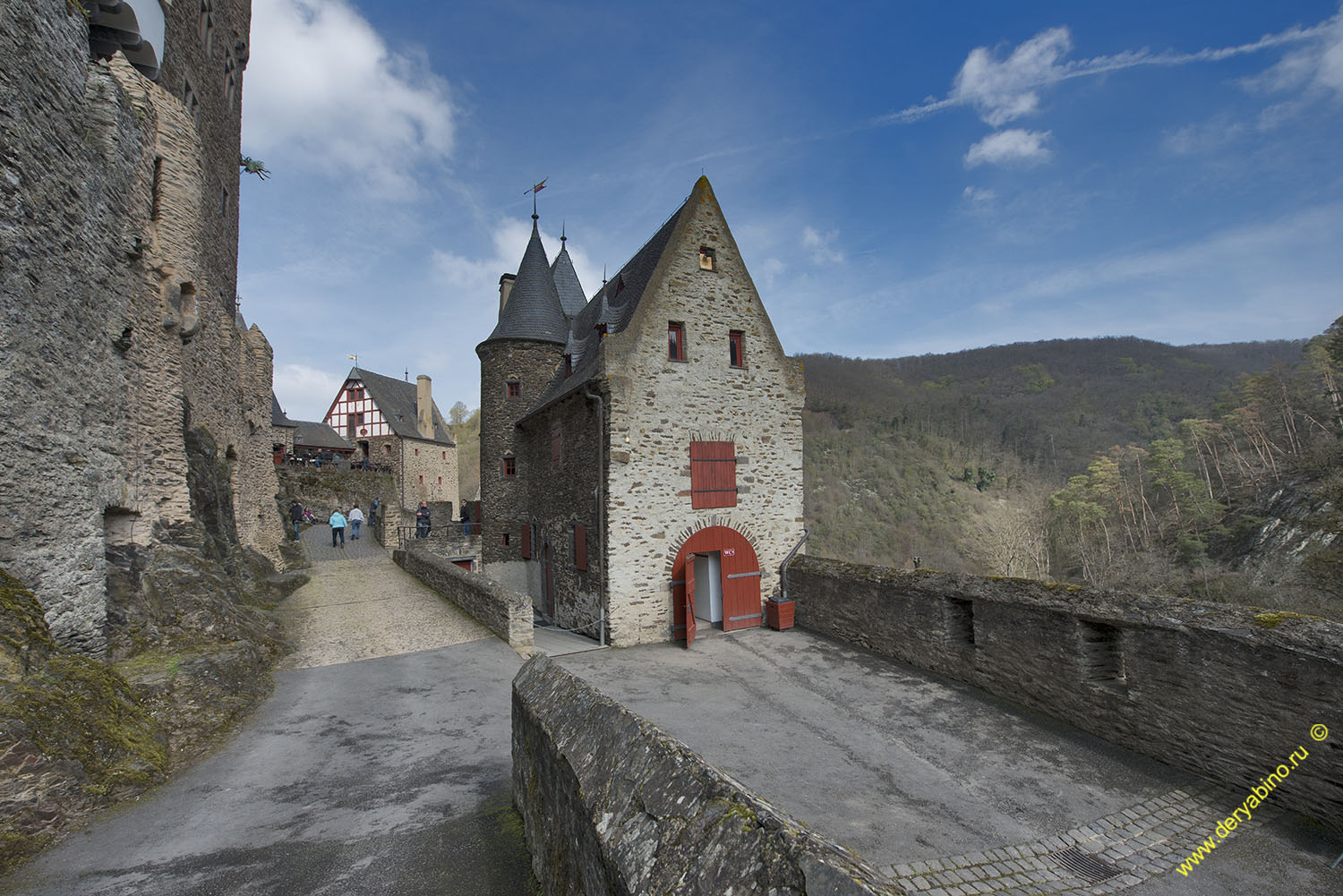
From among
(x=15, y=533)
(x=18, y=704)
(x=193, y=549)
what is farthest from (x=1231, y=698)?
(x=193, y=549)

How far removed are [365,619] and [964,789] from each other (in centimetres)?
1046

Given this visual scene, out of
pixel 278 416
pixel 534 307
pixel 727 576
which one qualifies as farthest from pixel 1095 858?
pixel 278 416

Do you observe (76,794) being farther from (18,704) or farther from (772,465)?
(772,465)

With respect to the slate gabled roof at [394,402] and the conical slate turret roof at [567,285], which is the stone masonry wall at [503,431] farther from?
the slate gabled roof at [394,402]

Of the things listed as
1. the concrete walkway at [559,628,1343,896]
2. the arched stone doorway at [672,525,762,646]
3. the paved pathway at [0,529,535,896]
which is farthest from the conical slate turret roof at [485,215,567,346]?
the concrete walkway at [559,628,1343,896]

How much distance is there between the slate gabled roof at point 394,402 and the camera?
39.2m

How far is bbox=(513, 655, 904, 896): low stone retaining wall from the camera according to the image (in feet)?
5.24

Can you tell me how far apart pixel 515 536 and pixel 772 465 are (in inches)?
356

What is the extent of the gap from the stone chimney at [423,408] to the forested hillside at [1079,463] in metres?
30.7

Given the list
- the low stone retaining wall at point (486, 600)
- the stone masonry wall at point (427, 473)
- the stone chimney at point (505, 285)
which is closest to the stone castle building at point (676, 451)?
the low stone retaining wall at point (486, 600)

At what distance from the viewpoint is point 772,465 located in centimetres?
1312

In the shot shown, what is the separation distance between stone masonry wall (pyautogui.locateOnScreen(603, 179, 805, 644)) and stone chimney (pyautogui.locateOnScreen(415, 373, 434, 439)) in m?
34.2

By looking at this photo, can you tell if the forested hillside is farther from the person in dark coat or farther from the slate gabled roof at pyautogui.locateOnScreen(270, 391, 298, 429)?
the slate gabled roof at pyautogui.locateOnScreen(270, 391, 298, 429)

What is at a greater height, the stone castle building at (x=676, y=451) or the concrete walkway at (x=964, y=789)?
the stone castle building at (x=676, y=451)
